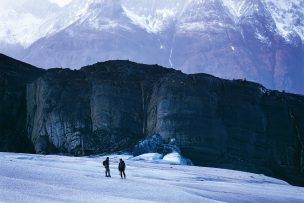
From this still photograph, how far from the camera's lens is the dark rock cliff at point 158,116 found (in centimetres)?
8819

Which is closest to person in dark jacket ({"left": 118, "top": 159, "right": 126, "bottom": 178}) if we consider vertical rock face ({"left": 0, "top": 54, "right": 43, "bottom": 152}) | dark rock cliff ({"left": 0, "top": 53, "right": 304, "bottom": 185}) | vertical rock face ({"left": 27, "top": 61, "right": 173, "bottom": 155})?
dark rock cliff ({"left": 0, "top": 53, "right": 304, "bottom": 185})

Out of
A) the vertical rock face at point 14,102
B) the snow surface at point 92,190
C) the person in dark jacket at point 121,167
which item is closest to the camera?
the snow surface at point 92,190

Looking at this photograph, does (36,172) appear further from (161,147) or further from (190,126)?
(190,126)

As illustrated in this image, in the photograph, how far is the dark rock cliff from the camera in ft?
289

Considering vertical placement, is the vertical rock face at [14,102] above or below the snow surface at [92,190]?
above

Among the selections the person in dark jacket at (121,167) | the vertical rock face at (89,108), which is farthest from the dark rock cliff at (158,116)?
the person in dark jacket at (121,167)

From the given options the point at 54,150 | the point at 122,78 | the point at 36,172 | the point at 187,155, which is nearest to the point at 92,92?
the point at 122,78

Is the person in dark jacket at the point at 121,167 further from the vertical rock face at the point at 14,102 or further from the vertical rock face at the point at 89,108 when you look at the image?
the vertical rock face at the point at 14,102

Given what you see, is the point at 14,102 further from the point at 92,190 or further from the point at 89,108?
the point at 92,190

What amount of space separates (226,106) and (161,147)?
1876 centimetres

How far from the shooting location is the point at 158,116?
91000 mm

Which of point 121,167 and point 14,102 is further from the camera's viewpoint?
point 14,102

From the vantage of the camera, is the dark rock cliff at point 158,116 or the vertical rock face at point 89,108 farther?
the vertical rock face at point 89,108

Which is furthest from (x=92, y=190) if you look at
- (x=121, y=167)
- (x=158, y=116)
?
(x=158, y=116)
